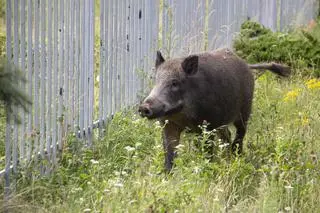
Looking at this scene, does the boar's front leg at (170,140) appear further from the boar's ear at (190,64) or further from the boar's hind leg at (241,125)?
the boar's hind leg at (241,125)

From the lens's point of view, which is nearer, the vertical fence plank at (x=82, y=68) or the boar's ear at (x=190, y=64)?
the boar's ear at (x=190, y=64)

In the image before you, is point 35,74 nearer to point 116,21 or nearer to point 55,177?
point 55,177

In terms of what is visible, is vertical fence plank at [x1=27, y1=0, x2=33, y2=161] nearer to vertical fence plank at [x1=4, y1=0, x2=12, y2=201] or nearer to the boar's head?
vertical fence plank at [x1=4, y1=0, x2=12, y2=201]

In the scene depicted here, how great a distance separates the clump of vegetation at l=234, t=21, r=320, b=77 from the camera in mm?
12998

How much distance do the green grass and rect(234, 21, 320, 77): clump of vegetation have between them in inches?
169

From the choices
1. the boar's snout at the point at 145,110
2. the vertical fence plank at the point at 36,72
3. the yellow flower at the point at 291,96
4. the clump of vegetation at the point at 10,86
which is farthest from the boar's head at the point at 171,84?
the clump of vegetation at the point at 10,86

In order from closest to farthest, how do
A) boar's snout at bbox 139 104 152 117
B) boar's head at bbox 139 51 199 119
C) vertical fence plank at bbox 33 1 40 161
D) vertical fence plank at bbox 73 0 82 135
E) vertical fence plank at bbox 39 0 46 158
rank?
vertical fence plank at bbox 33 1 40 161 → vertical fence plank at bbox 39 0 46 158 → boar's snout at bbox 139 104 152 117 → boar's head at bbox 139 51 199 119 → vertical fence plank at bbox 73 0 82 135

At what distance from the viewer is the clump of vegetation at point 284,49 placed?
512 inches

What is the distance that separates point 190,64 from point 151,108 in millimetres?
719

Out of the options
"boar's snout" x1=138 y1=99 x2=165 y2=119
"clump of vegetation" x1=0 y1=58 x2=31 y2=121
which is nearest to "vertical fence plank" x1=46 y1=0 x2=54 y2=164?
"boar's snout" x1=138 y1=99 x2=165 y2=119

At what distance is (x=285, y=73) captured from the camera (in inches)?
396

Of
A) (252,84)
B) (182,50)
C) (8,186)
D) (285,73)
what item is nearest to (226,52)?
(252,84)

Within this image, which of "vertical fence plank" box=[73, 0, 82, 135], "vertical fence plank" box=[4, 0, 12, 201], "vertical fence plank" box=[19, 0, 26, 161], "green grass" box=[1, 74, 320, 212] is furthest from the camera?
"vertical fence plank" box=[73, 0, 82, 135]

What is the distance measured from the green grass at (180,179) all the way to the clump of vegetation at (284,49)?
4280mm
